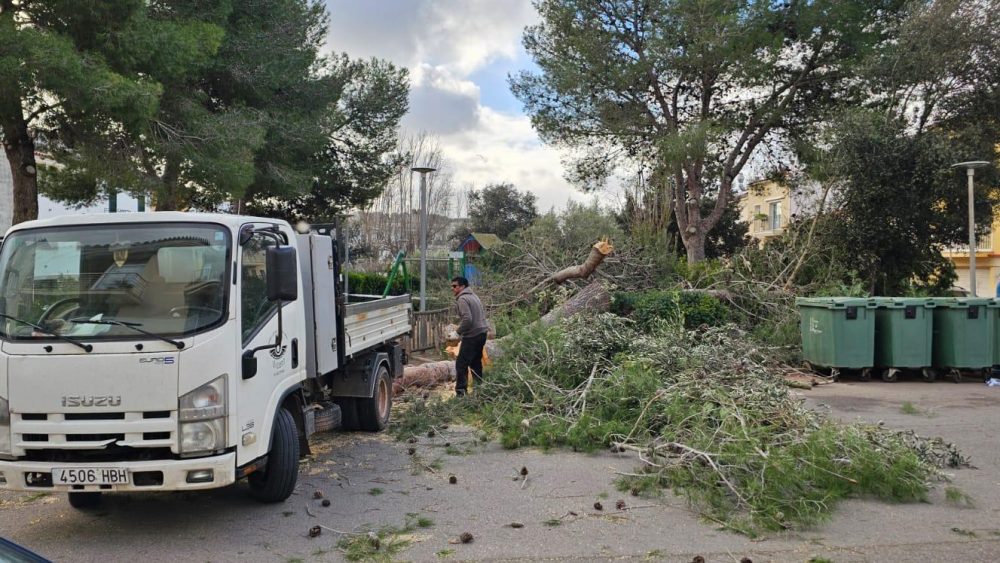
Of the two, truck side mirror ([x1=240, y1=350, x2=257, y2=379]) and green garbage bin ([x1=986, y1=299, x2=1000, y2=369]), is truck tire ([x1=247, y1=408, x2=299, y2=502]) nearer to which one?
truck side mirror ([x1=240, y1=350, x2=257, y2=379])

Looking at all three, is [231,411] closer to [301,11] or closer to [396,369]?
[396,369]

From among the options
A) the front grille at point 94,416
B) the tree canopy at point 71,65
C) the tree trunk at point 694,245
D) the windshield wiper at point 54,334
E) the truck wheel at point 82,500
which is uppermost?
the tree canopy at point 71,65

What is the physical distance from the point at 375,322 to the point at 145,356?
3.98 m

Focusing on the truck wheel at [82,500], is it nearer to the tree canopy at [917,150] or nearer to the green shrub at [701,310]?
the green shrub at [701,310]

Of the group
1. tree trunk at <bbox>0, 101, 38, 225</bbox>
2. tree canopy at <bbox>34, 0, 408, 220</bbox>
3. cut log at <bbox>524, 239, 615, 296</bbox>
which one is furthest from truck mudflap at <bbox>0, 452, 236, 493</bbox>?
cut log at <bbox>524, 239, 615, 296</bbox>

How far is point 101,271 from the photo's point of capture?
5148 millimetres

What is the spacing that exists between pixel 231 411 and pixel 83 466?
93cm

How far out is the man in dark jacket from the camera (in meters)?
10.3

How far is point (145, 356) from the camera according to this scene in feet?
15.7

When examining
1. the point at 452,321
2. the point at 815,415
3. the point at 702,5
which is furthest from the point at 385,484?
the point at 702,5

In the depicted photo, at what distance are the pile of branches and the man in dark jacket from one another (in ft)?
1.63

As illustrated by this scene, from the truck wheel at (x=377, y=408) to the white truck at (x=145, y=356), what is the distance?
253 centimetres

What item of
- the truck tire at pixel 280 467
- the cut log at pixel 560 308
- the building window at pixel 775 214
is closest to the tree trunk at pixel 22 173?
the cut log at pixel 560 308

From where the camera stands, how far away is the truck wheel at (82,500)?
5.78 meters
